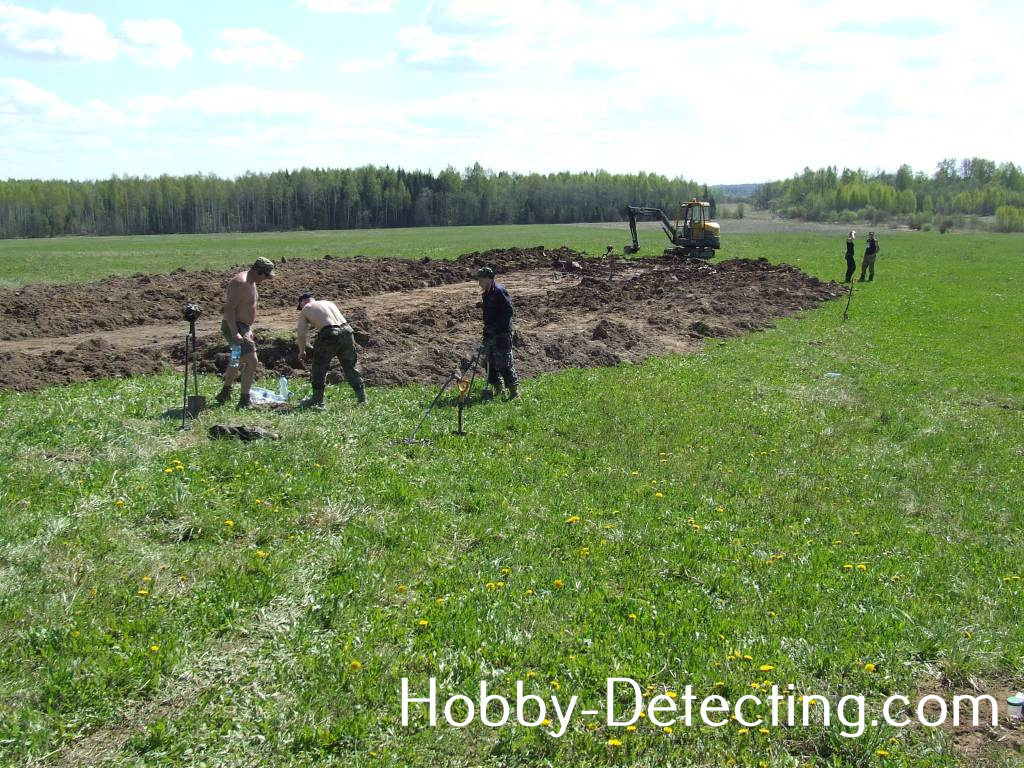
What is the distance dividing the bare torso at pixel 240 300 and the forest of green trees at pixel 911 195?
323ft

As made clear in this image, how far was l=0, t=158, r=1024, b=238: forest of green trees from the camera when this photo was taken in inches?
4373

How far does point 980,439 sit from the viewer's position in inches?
472

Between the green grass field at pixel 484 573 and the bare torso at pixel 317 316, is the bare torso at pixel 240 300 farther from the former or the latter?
the green grass field at pixel 484 573

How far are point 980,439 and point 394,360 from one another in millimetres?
9246

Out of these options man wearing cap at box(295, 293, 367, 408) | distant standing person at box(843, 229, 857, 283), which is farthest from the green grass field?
distant standing person at box(843, 229, 857, 283)

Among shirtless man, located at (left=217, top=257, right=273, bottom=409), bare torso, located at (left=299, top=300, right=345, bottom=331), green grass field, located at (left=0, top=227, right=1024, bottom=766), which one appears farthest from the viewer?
bare torso, located at (left=299, top=300, right=345, bottom=331)

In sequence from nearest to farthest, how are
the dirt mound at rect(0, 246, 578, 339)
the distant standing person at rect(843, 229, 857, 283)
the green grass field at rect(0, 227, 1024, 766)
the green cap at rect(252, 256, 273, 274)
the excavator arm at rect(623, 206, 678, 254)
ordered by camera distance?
the green grass field at rect(0, 227, 1024, 766)
the green cap at rect(252, 256, 273, 274)
the dirt mound at rect(0, 246, 578, 339)
the distant standing person at rect(843, 229, 857, 283)
the excavator arm at rect(623, 206, 678, 254)

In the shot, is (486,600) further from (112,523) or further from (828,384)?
(828,384)

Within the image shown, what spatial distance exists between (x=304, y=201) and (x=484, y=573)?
124528mm

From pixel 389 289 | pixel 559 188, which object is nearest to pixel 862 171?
pixel 559 188

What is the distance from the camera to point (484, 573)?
23.6 ft

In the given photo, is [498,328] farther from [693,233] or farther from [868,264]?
[693,233]

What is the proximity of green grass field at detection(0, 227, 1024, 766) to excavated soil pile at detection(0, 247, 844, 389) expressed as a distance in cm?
223

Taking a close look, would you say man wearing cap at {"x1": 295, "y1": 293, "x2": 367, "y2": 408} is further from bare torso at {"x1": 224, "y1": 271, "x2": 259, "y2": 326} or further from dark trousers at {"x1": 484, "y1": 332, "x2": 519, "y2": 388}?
dark trousers at {"x1": 484, "y1": 332, "x2": 519, "y2": 388}
